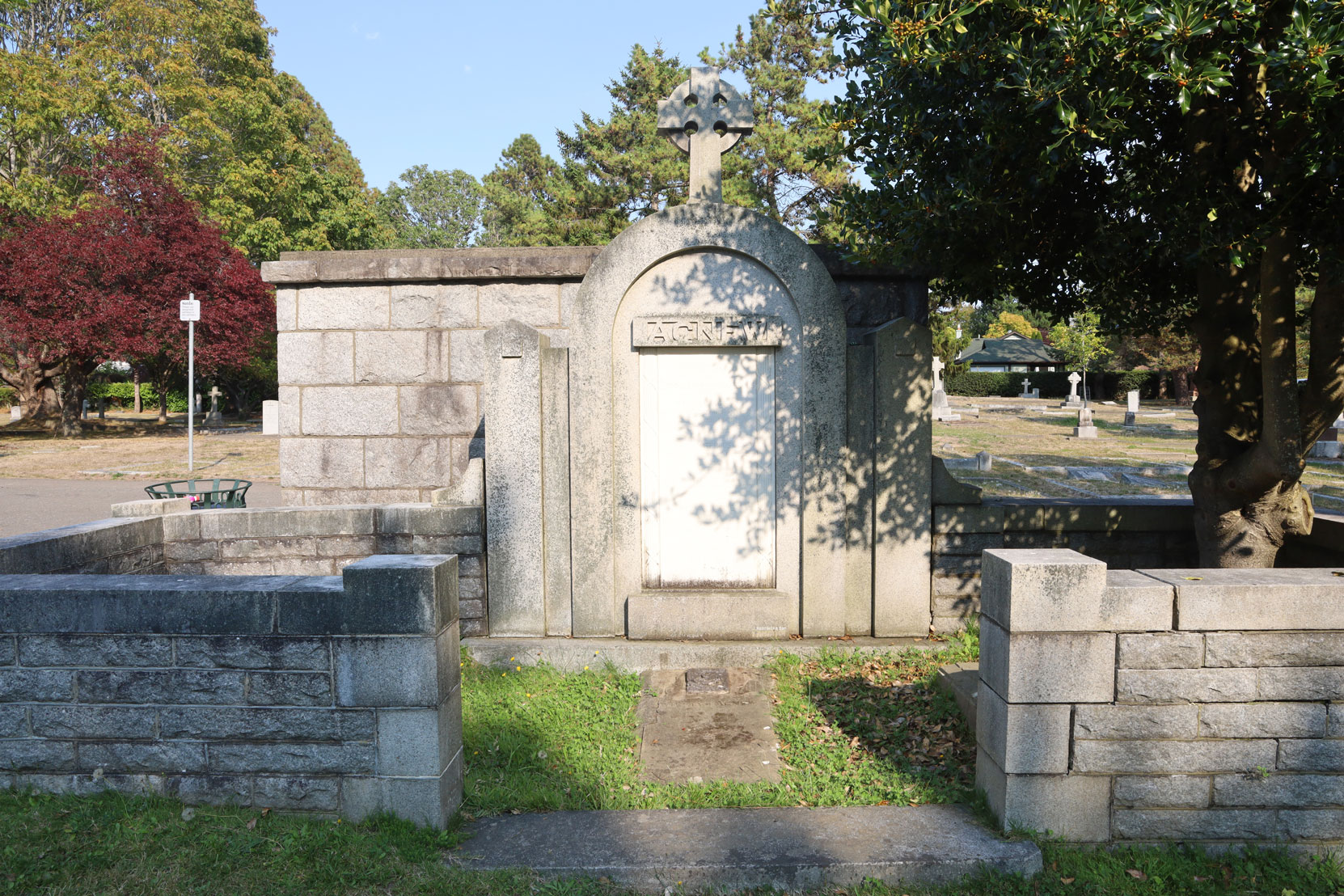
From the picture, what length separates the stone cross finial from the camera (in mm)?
6078

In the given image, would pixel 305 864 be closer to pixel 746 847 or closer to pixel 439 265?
pixel 746 847

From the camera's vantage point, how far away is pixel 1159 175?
5.05 metres

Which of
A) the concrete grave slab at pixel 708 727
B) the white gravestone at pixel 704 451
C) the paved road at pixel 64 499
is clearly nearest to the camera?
the concrete grave slab at pixel 708 727

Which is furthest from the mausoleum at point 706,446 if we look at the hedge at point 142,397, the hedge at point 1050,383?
the hedge at point 1050,383

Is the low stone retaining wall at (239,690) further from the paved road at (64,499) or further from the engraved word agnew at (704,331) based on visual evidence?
the paved road at (64,499)

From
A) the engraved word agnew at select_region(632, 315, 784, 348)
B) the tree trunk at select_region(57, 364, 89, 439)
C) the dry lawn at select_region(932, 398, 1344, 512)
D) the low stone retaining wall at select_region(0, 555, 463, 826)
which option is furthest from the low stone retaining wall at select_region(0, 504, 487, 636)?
the tree trunk at select_region(57, 364, 89, 439)

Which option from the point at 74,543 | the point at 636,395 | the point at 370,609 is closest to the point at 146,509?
the point at 74,543

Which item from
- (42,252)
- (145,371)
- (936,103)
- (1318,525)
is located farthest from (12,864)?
(145,371)

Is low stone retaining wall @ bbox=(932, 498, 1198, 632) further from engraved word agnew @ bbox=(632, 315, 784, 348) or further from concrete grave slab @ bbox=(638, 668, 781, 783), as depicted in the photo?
engraved word agnew @ bbox=(632, 315, 784, 348)

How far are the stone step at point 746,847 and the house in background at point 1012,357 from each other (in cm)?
5782

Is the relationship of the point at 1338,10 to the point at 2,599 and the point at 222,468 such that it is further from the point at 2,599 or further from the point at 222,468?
the point at 222,468

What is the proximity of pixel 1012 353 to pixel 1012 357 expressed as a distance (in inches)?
33.9

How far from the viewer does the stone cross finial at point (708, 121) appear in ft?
19.9

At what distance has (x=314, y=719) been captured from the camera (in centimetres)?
357
